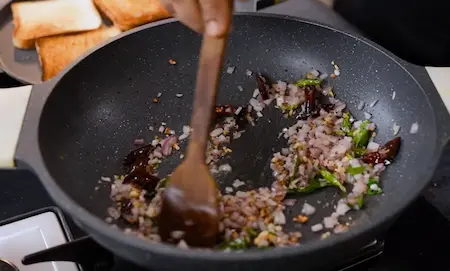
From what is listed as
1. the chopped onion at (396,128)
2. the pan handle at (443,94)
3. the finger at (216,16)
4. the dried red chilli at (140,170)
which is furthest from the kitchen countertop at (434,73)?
the finger at (216,16)

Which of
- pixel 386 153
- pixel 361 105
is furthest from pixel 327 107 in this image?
pixel 386 153

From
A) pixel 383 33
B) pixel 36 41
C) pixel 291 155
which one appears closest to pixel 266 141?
pixel 291 155

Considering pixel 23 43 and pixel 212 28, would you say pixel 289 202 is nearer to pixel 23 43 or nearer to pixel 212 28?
pixel 212 28

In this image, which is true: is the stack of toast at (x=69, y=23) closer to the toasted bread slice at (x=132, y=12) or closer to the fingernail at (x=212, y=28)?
the toasted bread slice at (x=132, y=12)

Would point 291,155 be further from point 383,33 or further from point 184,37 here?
point 383,33

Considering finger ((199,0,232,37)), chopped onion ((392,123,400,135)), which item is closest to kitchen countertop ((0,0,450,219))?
chopped onion ((392,123,400,135))
